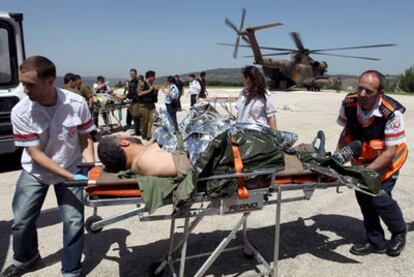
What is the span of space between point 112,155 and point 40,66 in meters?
0.78

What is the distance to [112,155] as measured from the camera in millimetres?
2605

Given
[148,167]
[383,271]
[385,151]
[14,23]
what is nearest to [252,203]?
[148,167]

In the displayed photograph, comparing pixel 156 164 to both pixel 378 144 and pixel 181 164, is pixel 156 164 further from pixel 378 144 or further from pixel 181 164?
pixel 378 144

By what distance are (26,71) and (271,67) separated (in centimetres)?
3220

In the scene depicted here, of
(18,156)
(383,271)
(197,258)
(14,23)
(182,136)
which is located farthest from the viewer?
(18,156)

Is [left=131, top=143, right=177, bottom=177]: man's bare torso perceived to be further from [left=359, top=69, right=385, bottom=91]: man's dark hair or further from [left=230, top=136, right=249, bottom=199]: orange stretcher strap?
[left=359, top=69, right=385, bottom=91]: man's dark hair

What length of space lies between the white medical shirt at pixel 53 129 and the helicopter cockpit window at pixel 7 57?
3.72m

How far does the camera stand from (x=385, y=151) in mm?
3107

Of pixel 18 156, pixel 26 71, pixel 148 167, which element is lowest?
pixel 18 156

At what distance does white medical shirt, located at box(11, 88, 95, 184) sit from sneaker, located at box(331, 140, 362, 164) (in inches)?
81.7

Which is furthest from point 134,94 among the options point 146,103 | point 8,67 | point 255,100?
point 255,100

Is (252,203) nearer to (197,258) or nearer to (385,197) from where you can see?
(197,258)

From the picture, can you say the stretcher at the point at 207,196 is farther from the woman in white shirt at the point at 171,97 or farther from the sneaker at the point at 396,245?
the woman in white shirt at the point at 171,97

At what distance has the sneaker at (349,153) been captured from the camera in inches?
118
